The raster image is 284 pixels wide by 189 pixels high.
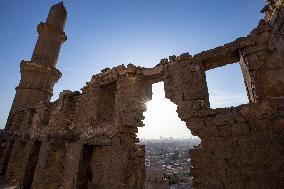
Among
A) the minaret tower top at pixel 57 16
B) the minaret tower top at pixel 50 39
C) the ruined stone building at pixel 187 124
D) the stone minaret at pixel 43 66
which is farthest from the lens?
the minaret tower top at pixel 57 16

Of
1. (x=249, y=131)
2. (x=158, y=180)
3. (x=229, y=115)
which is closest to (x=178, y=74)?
(x=229, y=115)

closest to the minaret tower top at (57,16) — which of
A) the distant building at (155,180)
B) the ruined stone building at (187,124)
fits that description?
the ruined stone building at (187,124)

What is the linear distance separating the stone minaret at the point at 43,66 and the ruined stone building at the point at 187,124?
7541 mm

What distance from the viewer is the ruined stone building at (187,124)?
12.0 ft

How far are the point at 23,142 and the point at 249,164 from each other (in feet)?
43.4

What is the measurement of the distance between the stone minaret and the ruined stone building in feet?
24.7

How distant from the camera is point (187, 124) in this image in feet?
14.4

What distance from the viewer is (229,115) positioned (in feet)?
13.2

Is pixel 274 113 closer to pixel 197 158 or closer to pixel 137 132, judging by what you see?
pixel 197 158

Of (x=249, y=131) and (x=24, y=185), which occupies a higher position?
(x=249, y=131)

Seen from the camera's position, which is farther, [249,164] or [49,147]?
[49,147]

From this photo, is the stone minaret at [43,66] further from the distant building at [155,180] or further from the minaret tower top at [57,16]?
the distant building at [155,180]

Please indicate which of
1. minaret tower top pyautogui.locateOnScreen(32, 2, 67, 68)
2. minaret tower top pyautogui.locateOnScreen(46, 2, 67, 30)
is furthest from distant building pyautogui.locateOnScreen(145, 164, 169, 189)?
minaret tower top pyautogui.locateOnScreen(46, 2, 67, 30)

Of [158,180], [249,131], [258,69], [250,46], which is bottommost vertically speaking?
[158,180]
